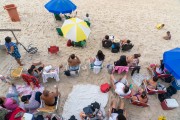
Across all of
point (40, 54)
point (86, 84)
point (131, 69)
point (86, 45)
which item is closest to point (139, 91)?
point (131, 69)

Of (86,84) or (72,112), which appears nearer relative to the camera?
(72,112)

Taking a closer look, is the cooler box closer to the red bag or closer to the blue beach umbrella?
the blue beach umbrella

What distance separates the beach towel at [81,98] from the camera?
7.00m

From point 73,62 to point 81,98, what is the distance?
4.79 ft

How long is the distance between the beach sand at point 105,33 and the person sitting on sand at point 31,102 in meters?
0.94

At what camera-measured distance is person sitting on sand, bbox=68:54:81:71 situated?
7719 mm

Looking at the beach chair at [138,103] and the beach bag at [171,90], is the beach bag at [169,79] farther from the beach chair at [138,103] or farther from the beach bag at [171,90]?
the beach chair at [138,103]

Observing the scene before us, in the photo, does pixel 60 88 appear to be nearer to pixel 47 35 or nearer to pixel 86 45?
pixel 86 45

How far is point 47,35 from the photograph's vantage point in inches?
411

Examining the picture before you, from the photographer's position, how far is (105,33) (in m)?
10.8

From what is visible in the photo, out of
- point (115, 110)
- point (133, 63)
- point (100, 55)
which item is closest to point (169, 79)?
point (133, 63)

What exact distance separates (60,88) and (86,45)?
3.04m

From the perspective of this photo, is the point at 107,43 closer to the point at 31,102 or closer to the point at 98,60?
the point at 98,60

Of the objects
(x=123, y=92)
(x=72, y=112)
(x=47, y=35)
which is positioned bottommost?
(x=72, y=112)
